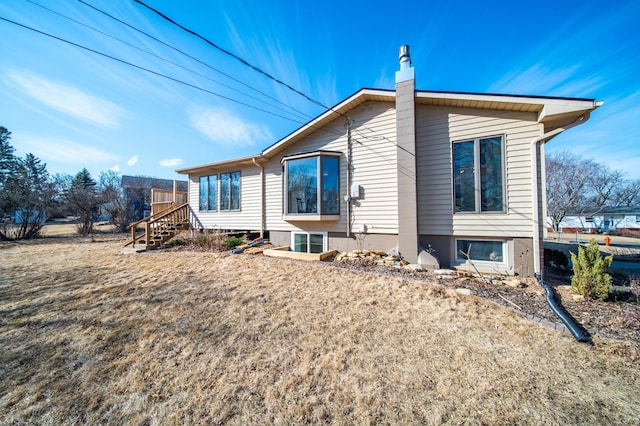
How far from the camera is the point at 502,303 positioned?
4.03 meters

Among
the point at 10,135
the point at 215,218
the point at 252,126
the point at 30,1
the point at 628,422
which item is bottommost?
the point at 628,422

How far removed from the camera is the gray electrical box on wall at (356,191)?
296 inches

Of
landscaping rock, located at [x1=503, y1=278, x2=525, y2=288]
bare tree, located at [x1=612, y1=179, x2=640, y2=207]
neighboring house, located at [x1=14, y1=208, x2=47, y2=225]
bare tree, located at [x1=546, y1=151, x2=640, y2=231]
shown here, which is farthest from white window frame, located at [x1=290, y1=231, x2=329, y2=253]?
bare tree, located at [x1=612, y1=179, x2=640, y2=207]

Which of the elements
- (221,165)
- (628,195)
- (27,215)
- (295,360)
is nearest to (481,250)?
(295,360)

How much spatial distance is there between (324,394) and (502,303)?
143 inches

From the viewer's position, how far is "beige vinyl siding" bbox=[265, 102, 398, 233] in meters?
7.10

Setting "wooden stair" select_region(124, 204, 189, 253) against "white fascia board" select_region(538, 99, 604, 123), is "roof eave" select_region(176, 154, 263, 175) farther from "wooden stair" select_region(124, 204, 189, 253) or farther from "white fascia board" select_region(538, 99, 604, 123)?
"white fascia board" select_region(538, 99, 604, 123)

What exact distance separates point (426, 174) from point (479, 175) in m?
1.27

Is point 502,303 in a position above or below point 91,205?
below

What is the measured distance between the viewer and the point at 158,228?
10422mm

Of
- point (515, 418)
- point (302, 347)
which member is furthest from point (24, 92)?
point (515, 418)

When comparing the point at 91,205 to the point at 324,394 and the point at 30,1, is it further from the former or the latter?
the point at 324,394

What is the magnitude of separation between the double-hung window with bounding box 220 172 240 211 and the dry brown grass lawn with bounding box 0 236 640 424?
6.20m

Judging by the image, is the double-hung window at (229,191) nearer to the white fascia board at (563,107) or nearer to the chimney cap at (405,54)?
the chimney cap at (405,54)
